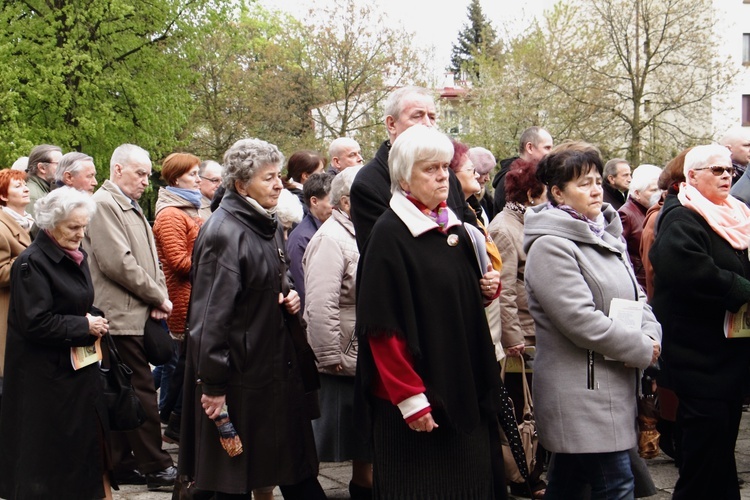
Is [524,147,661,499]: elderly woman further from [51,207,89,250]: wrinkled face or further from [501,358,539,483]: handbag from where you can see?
[51,207,89,250]: wrinkled face

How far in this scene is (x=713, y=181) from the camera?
5.49 metres

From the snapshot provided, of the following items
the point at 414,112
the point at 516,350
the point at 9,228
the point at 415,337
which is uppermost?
the point at 414,112

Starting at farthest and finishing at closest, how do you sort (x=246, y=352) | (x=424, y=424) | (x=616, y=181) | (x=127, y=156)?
(x=616, y=181) < (x=127, y=156) < (x=246, y=352) < (x=424, y=424)

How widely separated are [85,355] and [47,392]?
0.29 meters

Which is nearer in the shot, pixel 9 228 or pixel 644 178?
pixel 9 228

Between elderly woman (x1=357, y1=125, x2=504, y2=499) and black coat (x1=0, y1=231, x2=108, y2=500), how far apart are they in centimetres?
198

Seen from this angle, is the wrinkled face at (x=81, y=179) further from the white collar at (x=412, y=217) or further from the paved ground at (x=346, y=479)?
the white collar at (x=412, y=217)

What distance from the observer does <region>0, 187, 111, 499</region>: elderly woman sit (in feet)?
17.1

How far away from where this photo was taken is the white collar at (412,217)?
13.1 ft

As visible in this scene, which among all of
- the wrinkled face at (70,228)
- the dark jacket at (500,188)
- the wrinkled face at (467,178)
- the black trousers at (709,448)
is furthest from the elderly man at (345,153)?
the black trousers at (709,448)

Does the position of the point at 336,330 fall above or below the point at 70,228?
below

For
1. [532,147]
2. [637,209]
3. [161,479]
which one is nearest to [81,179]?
[161,479]

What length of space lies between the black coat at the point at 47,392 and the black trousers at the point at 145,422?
107cm

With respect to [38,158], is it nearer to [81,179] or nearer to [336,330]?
[81,179]
